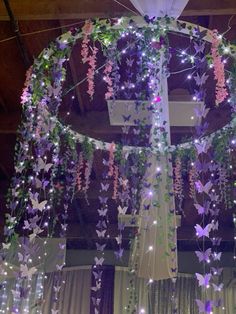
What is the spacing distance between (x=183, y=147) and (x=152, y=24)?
1436 mm

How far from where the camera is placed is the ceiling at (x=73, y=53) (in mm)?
3367

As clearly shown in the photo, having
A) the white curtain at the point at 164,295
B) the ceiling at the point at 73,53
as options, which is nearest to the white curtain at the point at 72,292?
the white curtain at the point at 164,295

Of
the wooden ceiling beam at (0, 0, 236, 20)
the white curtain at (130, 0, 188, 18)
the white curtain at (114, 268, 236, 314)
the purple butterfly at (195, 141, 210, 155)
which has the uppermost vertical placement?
the wooden ceiling beam at (0, 0, 236, 20)

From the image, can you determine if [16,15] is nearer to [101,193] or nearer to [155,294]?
[101,193]

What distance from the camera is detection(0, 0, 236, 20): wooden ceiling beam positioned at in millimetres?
3322

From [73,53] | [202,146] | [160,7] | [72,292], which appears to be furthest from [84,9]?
[72,292]

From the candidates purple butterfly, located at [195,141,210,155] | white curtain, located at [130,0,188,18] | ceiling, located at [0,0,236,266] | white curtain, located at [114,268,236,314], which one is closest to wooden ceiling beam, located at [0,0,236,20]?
ceiling, located at [0,0,236,266]

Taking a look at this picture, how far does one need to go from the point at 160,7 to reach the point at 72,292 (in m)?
6.22

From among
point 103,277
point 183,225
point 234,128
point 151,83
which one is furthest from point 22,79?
point 103,277

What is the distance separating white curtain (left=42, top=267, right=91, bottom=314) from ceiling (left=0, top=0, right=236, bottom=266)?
246 centimetres

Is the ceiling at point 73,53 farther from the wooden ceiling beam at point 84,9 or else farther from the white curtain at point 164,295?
the white curtain at point 164,295

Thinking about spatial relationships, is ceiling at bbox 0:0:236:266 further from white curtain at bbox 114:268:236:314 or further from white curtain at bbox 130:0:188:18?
white curtain at bbox 114:268:236:314

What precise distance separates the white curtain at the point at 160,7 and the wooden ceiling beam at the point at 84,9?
11.4 inches

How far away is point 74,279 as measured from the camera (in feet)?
27.1
